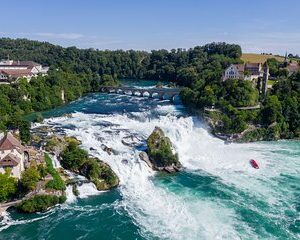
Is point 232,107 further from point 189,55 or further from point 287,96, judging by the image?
point 189,55

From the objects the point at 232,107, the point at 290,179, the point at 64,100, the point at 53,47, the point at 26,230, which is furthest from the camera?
the point at 53,47

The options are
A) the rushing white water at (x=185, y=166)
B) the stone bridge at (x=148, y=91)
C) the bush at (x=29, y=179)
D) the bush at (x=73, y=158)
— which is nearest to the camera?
the rushing white water at (x=185, y=166)

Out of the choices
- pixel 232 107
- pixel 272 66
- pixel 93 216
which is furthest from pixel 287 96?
pixel 93 216

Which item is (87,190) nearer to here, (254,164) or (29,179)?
(29,179)

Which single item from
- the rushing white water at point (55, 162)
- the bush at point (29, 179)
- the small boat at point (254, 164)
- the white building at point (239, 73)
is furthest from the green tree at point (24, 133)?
the white building at point (239, 73)

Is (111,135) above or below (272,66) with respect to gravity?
below

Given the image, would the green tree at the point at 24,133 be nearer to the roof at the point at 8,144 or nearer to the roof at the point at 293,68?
the roof at the point at 8,144
